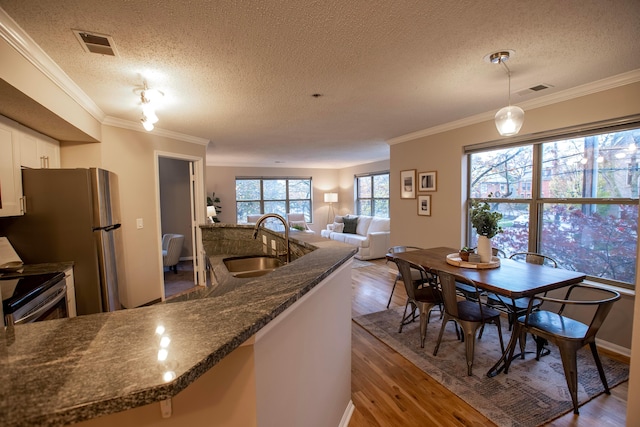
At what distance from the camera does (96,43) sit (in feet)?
5.92

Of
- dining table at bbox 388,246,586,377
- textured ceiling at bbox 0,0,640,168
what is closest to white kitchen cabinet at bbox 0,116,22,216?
textured ceiling at bbox 0,0,640,168

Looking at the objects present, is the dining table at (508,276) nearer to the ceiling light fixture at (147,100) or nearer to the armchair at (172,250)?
the ceiling light fixture at (147,100)

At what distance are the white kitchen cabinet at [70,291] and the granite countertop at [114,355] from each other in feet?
6.59

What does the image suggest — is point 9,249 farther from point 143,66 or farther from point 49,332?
point 49,332

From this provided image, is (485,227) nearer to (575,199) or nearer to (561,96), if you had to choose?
(575,199)

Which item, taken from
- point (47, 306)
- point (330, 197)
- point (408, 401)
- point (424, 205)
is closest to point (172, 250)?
point (47, 306)

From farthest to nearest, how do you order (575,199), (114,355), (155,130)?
1. (155,130)
2. (575,199)
3. (114,355)

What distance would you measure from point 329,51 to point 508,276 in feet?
7.05

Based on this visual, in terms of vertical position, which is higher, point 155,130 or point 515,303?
point 155,130

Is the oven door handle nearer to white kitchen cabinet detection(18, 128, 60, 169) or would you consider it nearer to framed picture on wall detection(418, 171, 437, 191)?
white kitchen cabinet detection(18, 128, 60, 169)

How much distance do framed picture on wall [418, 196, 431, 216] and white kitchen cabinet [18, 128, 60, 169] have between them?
4.42m

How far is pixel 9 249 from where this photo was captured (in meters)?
2.37

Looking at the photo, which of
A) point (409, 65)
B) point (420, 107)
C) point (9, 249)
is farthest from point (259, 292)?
point (420, 107)

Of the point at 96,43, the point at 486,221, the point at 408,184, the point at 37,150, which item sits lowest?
the point at 486,221
